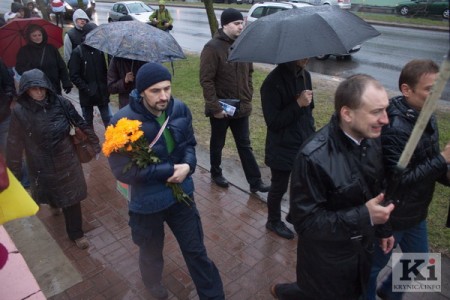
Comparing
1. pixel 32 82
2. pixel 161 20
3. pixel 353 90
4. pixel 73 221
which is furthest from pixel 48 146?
pixel 161 20

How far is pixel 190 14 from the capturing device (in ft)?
85.1

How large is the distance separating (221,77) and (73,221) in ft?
7.41

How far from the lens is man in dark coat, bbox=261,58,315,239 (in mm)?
3350

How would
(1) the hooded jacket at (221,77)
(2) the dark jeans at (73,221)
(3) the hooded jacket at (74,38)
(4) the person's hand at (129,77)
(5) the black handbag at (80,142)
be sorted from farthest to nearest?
(3) the hooded jacket at (74,38) < (4) the person's hand at (129,77) < (1) the hooded jacket at (221,77) < (2) the dark jeans at (73,221) < (5) the black handbag at (80,142)

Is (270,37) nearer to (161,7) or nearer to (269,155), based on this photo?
(269,155)

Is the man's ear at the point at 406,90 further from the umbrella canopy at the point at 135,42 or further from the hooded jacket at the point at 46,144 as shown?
the hooded jacket at the point at 46,144

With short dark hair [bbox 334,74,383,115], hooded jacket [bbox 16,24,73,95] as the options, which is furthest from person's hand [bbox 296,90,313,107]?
hooded jacket [bbox 16,24,73,95]

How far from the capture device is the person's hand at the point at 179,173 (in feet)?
9.02

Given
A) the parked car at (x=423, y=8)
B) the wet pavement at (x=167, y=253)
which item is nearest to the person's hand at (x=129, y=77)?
the wet pavement at (x=167, y=253)

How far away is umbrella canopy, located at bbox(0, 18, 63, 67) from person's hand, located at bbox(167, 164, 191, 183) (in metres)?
3.84

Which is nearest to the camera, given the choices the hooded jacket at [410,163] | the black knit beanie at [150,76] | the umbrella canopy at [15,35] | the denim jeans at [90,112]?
the hooded jacket at [410,163]

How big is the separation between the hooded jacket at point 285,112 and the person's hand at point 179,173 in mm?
1035

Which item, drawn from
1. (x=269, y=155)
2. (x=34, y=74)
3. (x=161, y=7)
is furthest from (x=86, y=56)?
(x=161, y=7)

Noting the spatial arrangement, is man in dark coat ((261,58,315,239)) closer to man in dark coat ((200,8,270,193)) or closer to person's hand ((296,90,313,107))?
person's hand ((296,90,313,107))
